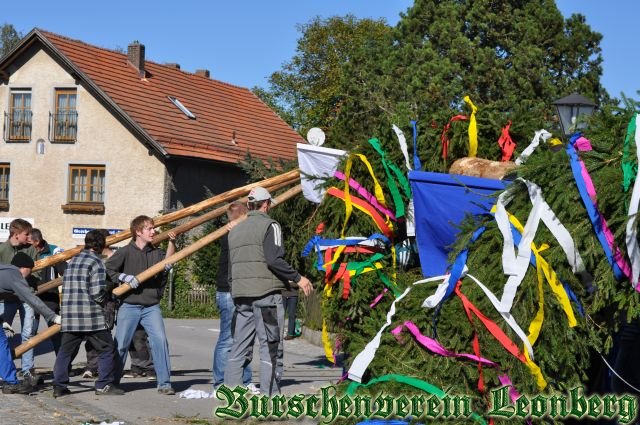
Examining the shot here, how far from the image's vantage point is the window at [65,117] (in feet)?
114

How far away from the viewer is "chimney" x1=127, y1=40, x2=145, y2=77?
1455 inches

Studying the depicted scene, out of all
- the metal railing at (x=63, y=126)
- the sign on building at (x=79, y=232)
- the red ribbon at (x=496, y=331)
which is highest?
the metal railing at (x=63, y=126)

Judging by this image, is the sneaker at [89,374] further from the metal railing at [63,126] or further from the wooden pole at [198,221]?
the metal railing at [63,126]

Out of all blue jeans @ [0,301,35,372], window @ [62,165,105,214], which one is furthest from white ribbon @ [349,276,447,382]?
window @ [62,165,105,214]

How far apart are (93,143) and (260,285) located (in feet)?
87.7

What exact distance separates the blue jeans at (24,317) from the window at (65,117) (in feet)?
77.6

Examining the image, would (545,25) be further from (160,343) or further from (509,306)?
(509,306)

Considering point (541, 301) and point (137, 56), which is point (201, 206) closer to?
point (541, 301)

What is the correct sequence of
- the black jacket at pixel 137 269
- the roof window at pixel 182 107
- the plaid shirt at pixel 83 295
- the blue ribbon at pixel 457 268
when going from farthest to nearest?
the roof window at pixel 182 107, the black jacket at pixel 137 269, the plaid shirt at pixel 83 295, the blue ribbon at pixel 457 268

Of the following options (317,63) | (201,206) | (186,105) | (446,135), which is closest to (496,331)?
(446,135)

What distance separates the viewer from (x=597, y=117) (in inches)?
239

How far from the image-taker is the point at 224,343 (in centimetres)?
1023

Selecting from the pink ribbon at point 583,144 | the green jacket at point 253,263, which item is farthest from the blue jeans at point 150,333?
the pink ribbon at point 583,144

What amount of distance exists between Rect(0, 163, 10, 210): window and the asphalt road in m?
22.0
